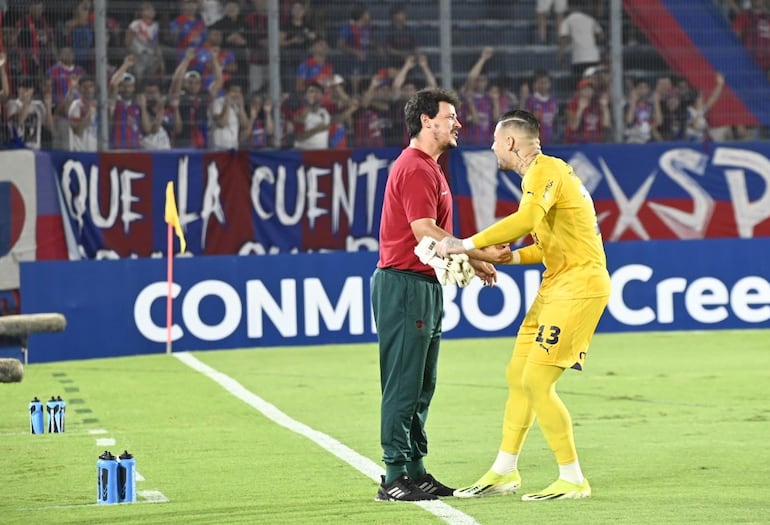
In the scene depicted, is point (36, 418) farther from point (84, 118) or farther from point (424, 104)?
point (84, 118)

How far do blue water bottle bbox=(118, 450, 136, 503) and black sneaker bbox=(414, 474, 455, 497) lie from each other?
1.51m

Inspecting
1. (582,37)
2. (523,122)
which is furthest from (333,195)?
(523,122)

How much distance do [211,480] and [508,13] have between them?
1390 centimetres

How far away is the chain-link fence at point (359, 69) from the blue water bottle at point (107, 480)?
38.9 feet

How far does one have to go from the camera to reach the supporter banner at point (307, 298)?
56.4 feet

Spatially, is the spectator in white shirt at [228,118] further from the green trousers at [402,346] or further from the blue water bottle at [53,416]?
the green trousers at [402,346]

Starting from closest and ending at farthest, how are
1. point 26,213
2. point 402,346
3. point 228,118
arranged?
point 402,346 → point 26,213 → point 228,118

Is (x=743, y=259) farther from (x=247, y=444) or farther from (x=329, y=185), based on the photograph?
(x=247, y=444)

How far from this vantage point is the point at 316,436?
10.9m

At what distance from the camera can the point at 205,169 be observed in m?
20.2

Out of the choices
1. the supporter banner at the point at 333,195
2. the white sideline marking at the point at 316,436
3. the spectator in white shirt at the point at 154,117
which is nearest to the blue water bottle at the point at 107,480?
the white sideline marking at the point at 316,436

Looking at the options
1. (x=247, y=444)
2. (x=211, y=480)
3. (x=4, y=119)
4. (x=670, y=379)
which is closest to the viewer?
(x=211, y=480)

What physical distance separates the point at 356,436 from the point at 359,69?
1078 centimetres

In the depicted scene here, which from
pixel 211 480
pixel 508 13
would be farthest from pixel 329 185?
pixel 211 480
